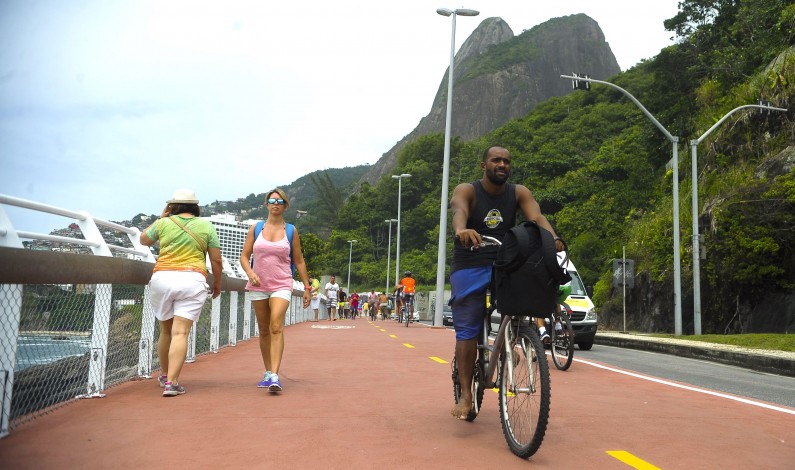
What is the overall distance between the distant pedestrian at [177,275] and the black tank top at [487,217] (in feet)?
9.42

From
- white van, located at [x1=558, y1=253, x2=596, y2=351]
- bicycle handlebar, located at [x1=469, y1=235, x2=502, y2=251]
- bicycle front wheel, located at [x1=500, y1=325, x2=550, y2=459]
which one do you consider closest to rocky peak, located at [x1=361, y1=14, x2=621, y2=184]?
white van, located at [x1=558, y1=253, x2=596, y2=351]

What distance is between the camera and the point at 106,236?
7.90m

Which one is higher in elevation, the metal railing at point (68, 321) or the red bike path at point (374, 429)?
the metal railing at point (68, 321)

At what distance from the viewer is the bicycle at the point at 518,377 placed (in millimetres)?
4301

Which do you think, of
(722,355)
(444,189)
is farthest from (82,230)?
(444,189)

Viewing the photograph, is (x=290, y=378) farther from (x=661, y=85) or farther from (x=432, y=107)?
(x=432, y=107)

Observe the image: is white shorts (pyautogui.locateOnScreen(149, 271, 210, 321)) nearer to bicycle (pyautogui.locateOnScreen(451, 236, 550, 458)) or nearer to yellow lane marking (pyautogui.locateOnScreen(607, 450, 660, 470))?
bicycle (pyautogui.locateOnScreen(451, 236, 550, 458))

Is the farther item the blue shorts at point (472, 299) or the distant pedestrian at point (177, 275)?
the distant pedestrian at point (177, 275)

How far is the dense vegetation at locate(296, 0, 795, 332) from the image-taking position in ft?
78.9

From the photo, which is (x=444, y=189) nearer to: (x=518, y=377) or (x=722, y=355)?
(x=722, y=355)

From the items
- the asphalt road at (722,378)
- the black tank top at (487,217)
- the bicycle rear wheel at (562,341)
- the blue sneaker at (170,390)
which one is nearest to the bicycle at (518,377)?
the black tank top at (487,217)

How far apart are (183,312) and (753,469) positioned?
477 centimetres

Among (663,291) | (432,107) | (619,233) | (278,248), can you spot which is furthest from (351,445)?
(432,107)

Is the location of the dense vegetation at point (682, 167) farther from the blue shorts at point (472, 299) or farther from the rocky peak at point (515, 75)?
the rocky peak at point (515, 75)
